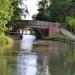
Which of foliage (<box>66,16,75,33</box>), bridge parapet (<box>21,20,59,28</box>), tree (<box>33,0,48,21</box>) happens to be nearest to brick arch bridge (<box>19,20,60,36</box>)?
bridge parapet (<box>21,20,59,28</box>)

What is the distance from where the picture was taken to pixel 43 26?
286ft

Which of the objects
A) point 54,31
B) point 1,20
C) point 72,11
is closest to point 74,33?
point 54,31

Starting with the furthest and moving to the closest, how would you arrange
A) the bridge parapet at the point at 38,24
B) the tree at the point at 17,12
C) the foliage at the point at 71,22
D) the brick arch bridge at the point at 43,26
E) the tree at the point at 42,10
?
the tree at the point at 42,10 → the bridge parapet at the point at 38,24 → the brick arch bridge at the point at 43,26 → the foliage at the point at 71,22 → the tree at the point at 17,12

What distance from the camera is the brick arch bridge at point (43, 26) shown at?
83.8 metres

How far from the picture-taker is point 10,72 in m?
20.5

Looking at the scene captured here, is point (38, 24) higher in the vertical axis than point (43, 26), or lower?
higher

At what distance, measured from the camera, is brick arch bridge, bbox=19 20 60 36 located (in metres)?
83.8

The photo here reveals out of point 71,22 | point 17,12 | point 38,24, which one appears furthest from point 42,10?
point 17,12

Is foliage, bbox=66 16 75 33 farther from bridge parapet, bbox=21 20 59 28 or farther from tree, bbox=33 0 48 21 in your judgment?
tree, bbox=33 0 48 21

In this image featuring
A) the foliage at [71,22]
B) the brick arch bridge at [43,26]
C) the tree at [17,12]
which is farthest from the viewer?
the brick arch bridge at [43,26]

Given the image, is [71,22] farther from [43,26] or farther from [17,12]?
[17,12]

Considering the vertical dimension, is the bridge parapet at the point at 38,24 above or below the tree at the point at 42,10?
below

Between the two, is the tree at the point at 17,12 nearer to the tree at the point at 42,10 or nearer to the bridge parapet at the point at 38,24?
the bridge parapet at the point at 38,24

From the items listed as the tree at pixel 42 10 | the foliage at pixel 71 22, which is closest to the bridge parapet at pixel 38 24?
the foliage at pixel 71 22
